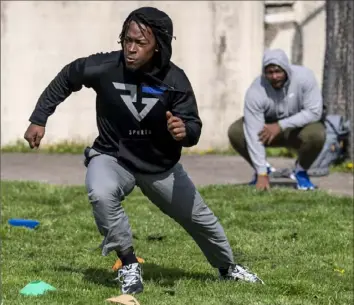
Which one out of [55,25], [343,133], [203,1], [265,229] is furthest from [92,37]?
[265,229]

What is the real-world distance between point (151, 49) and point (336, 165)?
21.6 ft

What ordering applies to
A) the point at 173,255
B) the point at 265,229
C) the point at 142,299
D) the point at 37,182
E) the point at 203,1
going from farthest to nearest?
the point at 203,1
the point at 37,182
the point at 265,229
the point at 173,255
the point at 142,299

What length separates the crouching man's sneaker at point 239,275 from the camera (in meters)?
6.08

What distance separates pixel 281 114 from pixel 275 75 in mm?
497

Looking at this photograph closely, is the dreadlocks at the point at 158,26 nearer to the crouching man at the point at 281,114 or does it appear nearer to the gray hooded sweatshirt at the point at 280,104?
the crouching man at the point at 281,114

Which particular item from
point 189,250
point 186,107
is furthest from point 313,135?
point 186,107

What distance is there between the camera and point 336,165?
11891mm

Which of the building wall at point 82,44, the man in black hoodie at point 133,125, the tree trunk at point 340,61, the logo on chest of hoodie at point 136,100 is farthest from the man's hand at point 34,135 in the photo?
the building wall at point 82,44

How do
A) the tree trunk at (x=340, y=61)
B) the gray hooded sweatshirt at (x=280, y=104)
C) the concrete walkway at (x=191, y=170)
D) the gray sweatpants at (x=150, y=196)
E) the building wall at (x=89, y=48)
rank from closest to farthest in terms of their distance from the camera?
1. the gray sweatpants at (x=150, y=196)
2. the gray hooded sweatshirt at (x=280, y=104)
3. the concrete walkway at (x=191, y=170)
4. the tree trunk at (x=340, y=61)
5. the building wall at (x=89, y=48)

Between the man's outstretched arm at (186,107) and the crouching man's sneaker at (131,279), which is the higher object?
the man's outstretched arm at (186,107)

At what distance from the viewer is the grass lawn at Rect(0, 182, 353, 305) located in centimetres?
575

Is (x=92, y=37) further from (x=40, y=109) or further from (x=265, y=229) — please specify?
(x=40, y=109)

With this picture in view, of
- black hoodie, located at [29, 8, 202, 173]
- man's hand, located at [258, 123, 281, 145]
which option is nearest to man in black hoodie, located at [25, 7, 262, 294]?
black hoodie, located at [29, 8, 202, 173]

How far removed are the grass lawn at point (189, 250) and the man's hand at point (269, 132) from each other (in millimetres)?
540
